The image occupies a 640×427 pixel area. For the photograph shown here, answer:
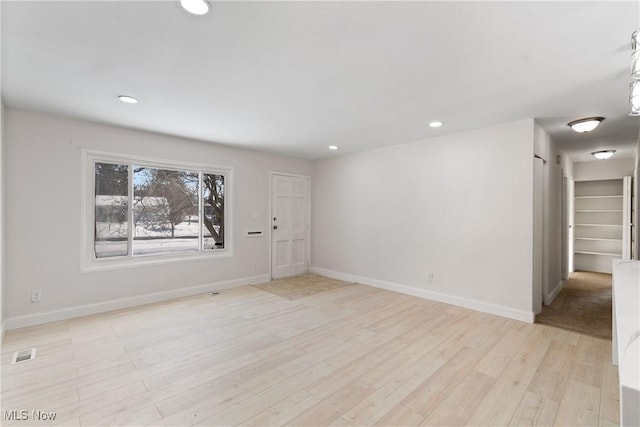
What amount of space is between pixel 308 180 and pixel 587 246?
6.43 meters

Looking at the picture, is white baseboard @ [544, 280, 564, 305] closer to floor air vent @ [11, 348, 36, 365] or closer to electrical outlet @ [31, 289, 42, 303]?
floor air vent @ [11, 348, 36, 365]

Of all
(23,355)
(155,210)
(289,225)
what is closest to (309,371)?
(23,355)

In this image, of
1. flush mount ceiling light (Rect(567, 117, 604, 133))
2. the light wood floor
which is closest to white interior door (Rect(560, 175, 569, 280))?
flush mount ceiling light (Rect(567, 117, 604, 133))

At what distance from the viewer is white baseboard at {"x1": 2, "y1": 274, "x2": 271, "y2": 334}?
10.7ft

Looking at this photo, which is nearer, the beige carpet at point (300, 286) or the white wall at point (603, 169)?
the beige carpet at point (300, 286)

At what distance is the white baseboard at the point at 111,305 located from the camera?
128 inches

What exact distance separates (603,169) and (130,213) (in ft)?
29.3

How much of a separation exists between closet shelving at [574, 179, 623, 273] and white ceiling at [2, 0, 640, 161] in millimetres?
3556

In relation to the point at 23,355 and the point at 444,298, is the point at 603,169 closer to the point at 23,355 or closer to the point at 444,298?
the point at 444,298

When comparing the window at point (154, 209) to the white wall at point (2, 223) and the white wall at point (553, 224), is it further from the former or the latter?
the white wall at point (553, 224)

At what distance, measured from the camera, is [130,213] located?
4074 mm

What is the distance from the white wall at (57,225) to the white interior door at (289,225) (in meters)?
1.81

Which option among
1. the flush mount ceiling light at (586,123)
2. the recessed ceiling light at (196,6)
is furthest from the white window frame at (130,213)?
the flush mount ceiling light at (586,123)

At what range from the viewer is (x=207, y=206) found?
4.95 metres
